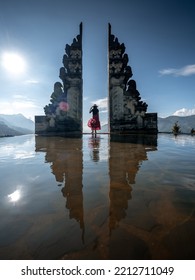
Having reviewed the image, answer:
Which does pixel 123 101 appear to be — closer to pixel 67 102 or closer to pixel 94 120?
pixel 94 120

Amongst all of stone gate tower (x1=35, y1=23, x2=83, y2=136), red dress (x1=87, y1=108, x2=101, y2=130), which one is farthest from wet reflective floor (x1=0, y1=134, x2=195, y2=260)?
stone gate tower (x1=35, y1=23, x2=83, y2=136)

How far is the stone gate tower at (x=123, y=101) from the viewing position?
10055mm

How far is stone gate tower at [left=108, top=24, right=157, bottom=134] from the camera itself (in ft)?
33.0

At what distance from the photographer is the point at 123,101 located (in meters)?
10.4

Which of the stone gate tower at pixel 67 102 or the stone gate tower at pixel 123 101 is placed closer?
the stone gate tower at pixel 123 101

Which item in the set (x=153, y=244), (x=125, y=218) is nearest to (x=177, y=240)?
(x=153, y=244)

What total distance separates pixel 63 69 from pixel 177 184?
10701mm

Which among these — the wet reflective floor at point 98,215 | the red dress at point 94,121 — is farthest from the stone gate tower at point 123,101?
the wet reflective floor at point 98,215

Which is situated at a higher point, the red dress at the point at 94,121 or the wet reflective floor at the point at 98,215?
the red dress at the point at 94,121

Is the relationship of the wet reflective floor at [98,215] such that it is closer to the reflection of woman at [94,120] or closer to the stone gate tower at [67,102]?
the reflection of woman at [94,120]

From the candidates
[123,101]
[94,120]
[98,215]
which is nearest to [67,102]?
[94,120]

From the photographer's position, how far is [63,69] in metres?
10.9

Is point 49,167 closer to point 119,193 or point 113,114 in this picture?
point 119,193

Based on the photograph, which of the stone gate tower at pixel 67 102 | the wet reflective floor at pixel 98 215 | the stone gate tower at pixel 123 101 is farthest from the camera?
the stone gate tower at pixel 67 102
